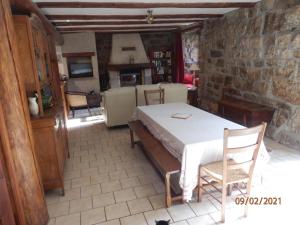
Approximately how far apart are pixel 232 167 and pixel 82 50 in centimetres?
661

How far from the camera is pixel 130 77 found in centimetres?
828

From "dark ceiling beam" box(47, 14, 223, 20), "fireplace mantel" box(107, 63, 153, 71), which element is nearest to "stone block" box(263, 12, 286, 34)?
"dark ceiling beam" box(47, 14, 223, 20)

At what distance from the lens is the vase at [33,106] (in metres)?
2.40

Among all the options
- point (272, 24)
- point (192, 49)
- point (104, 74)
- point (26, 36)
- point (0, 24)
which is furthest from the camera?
point (104, 74)

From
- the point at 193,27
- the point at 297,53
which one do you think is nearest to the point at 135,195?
the point at 297,53

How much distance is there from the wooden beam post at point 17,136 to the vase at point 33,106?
0.48 m

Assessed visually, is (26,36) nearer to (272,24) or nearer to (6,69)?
(6,69)

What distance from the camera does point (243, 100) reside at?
4.52 meters

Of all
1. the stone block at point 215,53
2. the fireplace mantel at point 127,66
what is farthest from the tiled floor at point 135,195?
the fireplace mantel at point 127,66

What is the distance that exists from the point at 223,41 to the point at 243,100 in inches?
57.1

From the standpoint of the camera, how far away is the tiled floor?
2162 mm

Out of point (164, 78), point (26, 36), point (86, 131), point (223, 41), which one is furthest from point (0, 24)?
point (164, 78)

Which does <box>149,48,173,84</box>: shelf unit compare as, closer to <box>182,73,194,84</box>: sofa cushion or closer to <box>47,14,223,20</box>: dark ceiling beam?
<box>182,73,194,84</box>: sofa cushion

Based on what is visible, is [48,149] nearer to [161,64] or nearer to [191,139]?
[191,139]
